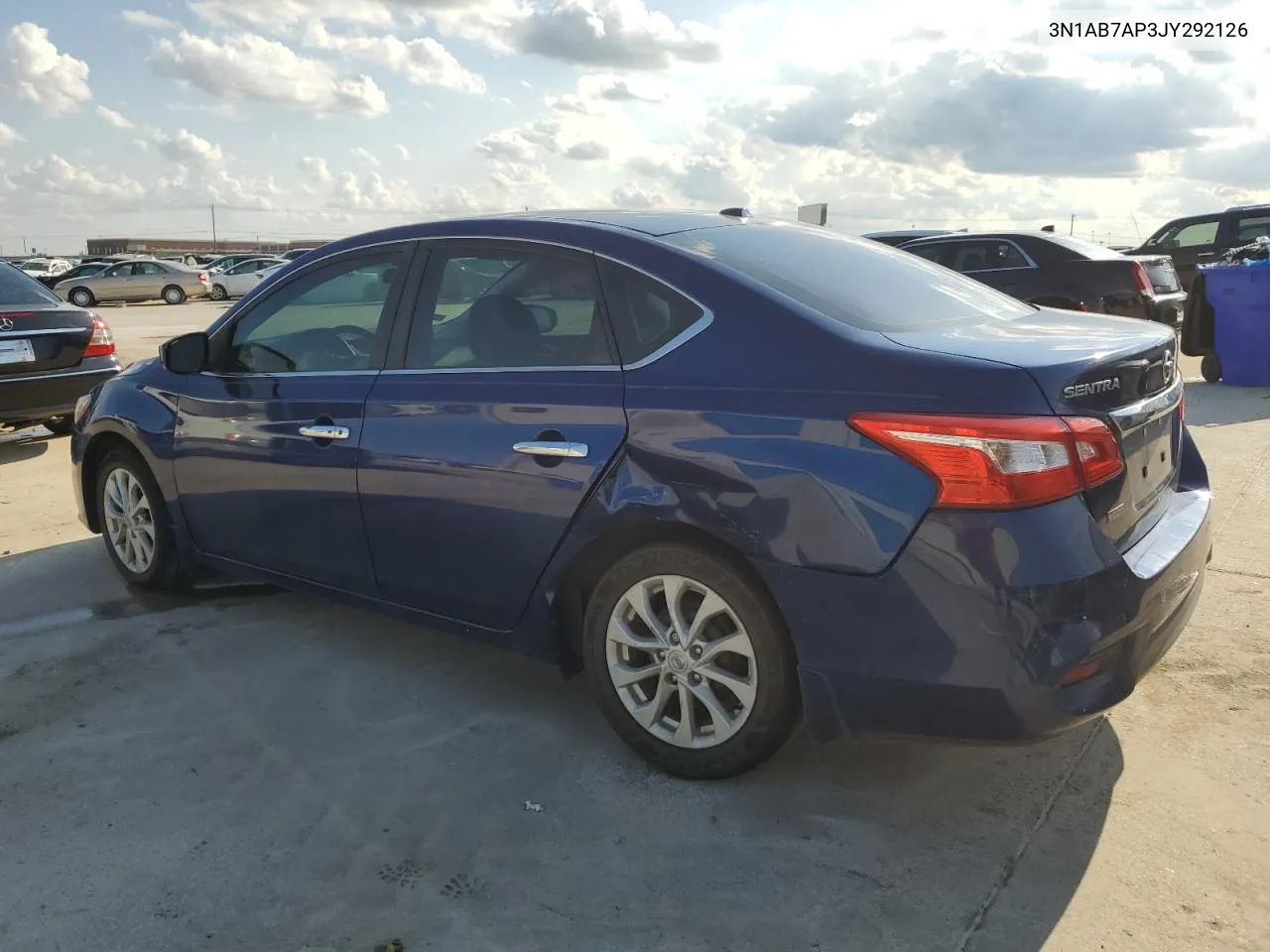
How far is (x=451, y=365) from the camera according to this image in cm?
342

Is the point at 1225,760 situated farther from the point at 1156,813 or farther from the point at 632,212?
the point at 632,212

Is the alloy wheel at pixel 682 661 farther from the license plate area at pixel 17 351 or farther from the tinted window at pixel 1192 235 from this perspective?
the tinted window at pixel 1192 235

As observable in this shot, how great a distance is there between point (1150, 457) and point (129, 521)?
159 inches

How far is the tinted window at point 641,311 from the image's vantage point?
2.96 meters

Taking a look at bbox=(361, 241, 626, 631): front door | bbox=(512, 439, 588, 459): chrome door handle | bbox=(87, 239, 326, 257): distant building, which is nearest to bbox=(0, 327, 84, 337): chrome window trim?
bbox=(361, 241, 626, 631): front door

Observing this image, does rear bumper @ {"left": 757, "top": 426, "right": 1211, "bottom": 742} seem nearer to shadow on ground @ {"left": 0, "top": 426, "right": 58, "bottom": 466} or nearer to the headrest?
the headrest

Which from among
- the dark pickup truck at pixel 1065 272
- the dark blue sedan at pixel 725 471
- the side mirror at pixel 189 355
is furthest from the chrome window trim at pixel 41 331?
the dark pickup truck at pixel 1065 272

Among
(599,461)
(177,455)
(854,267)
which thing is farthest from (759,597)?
(177,455)

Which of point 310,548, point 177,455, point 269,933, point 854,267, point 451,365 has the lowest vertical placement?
point 269,933

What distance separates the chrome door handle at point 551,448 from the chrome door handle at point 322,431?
0.79m

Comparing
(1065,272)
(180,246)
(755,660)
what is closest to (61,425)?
(755,660)

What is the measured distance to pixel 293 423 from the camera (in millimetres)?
3818

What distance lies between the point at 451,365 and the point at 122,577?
2397mm

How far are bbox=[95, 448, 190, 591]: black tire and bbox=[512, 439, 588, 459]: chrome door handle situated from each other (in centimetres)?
215
